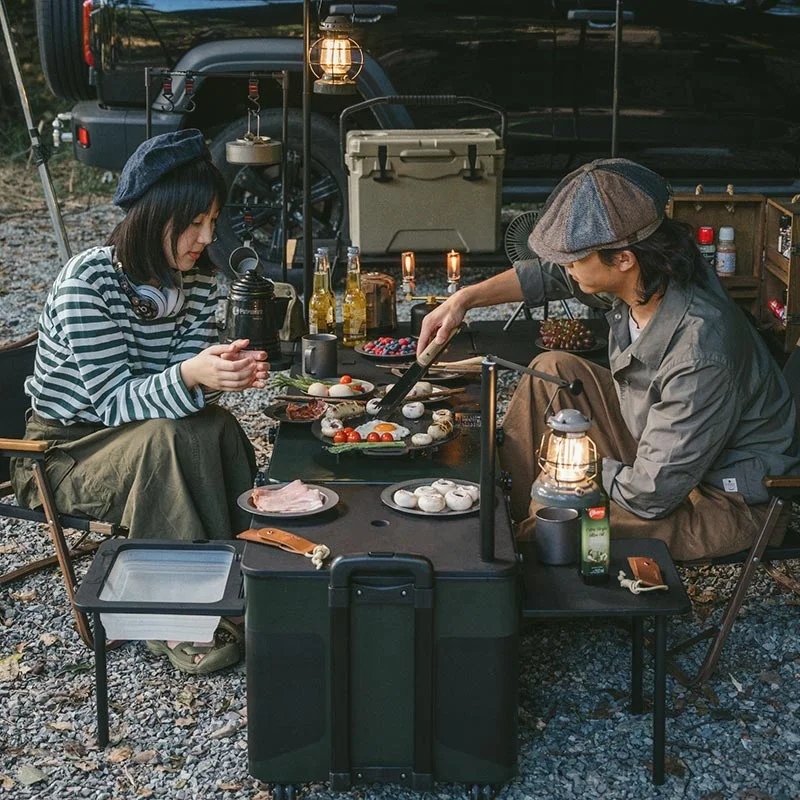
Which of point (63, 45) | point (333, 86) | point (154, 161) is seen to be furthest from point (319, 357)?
point (63, 45)

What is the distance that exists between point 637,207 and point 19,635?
6.94 feet

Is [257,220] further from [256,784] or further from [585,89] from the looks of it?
[256,784]

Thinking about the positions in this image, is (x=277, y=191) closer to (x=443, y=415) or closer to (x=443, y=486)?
(x=443, y=415)

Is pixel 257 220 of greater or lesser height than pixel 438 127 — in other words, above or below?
below

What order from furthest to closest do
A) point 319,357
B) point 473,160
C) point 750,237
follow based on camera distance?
point 473,160 < point 750,237 < point 319,357

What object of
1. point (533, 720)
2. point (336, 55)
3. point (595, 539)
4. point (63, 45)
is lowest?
point (533, 720)

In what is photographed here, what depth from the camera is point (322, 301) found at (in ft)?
15.3

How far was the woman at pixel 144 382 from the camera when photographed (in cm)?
355

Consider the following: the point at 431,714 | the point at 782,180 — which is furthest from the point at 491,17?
the point at 431,714

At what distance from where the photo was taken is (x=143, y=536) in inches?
140

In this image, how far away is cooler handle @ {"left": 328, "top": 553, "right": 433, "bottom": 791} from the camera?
2.78 m

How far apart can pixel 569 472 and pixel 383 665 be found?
0.59m

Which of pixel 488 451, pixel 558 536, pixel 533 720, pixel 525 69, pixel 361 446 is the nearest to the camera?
pixel 488 451

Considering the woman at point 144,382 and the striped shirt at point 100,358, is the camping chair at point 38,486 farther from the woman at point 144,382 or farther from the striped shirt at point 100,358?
the striped shirt at point 100,358
